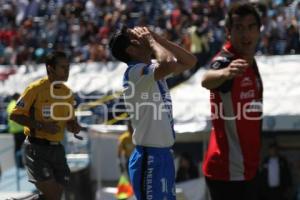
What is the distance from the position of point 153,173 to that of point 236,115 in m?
0.88

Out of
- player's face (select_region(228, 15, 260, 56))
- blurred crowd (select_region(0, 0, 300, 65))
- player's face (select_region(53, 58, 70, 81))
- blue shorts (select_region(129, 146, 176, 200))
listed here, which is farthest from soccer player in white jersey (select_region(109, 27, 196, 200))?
blurred crowd (select_region(0, 0, 300, 65))

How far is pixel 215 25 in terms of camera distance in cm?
1916

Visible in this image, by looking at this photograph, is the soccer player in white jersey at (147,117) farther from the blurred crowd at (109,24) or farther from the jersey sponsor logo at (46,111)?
the blurred crowd at (109,24)

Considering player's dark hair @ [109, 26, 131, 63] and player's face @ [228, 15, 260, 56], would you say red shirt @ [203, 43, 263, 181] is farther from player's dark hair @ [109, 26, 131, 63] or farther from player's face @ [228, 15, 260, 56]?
player's dark hair @ [109, 26, 131, 63]

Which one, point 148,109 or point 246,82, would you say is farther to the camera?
point 148,109

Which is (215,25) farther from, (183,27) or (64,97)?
(64,97)

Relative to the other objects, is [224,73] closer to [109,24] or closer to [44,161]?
[44,161]

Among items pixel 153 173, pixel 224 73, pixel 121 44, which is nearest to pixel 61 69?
pixel 121 44

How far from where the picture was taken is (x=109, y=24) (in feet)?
71.3

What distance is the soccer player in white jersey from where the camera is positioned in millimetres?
5730

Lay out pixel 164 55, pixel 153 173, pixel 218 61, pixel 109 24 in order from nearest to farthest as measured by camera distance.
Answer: pixel 218 61 < pixel 164 55 < pixel 153 173 < pixel 109 24

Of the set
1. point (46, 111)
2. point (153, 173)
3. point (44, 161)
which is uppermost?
point (46, 111)

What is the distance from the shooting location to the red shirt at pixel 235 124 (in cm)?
513

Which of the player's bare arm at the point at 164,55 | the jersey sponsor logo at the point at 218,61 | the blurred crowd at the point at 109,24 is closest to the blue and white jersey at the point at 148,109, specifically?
the player's bare arm at the point at 164,55
